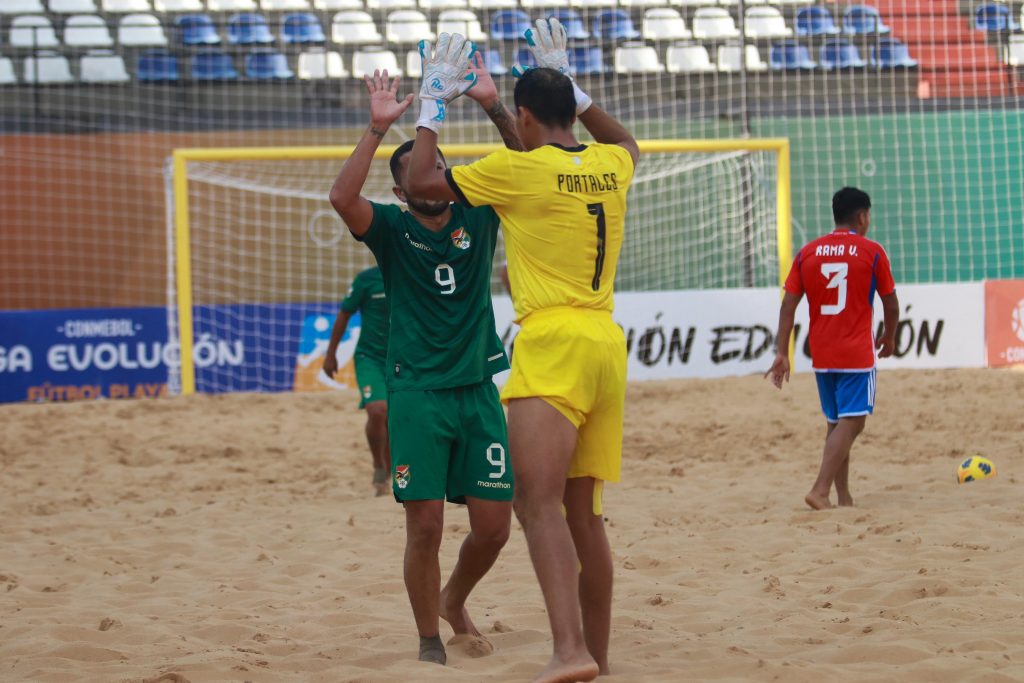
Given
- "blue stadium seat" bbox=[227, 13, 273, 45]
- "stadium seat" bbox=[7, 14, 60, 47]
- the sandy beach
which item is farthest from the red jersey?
"stadium seat" bbox=[7, 14, 60, 47]

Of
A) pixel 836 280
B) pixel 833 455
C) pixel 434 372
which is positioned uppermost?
pixel 836 280

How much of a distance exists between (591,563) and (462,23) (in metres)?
14.1

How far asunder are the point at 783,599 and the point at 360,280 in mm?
4005

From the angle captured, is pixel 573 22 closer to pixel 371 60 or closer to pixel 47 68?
pixel 371 60

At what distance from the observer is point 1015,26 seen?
650 inches

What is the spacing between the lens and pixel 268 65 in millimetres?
16562

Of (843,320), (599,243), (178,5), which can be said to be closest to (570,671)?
(599,243)

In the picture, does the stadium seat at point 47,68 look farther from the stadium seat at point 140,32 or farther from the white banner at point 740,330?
the white banner at point 740,330

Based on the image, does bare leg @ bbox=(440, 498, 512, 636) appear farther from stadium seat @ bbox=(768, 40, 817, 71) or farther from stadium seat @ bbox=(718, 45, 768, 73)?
stadium seat @ bbox=(768, 40, 817, 71)

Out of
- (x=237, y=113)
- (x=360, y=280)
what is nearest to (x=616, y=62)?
(x=237, y=113)

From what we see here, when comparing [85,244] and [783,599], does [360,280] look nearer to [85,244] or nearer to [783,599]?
[783,599]

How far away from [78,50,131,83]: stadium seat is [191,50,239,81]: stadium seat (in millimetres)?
930

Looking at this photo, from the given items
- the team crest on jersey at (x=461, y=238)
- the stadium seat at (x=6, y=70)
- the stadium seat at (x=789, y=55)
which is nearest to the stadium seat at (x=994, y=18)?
the stadium seat at (x=789, y=55)

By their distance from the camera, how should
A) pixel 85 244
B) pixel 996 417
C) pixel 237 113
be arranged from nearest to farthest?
1. pixel 996 417
2. pixel 85 244
3. pixel 237 113
